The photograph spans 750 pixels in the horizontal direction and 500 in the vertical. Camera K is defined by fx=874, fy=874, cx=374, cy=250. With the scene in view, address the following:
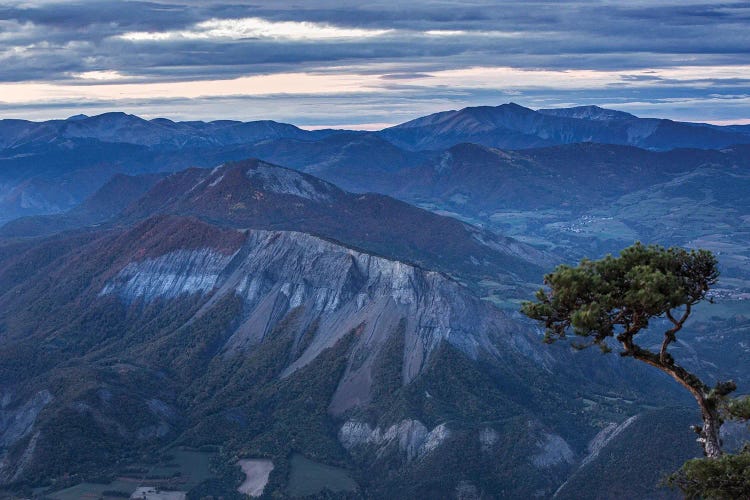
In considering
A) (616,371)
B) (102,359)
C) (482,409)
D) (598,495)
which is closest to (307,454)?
(482,409)

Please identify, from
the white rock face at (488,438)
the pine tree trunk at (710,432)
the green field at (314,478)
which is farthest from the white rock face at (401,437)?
the pine tree trunk at (710,432)

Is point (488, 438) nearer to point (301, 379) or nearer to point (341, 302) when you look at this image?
point (301, 379)

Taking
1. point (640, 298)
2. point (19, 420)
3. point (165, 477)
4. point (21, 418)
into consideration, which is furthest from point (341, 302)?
point (640, 298)

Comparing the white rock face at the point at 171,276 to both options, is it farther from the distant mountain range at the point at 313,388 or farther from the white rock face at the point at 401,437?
the white rock face at the point at 401,437

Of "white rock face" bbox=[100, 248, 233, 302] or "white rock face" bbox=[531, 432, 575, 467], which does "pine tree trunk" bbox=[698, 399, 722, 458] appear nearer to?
"white rock face" bbox=[531, 432, 575, 467]

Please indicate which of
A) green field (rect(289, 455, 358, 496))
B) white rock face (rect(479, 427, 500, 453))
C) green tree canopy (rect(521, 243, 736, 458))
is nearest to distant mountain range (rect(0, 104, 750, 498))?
green field (rect(289, 455, 358, 496))

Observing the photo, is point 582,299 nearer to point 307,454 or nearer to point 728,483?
point 728,483
